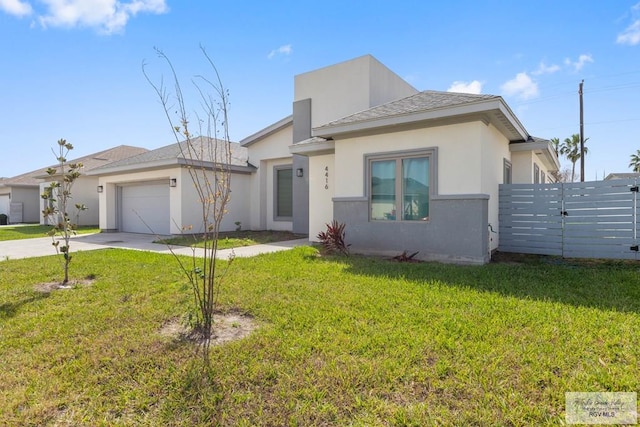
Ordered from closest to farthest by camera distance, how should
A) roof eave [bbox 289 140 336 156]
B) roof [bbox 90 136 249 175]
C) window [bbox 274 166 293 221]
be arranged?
1. roof eave [bbox 289 140 336 156]
2. roof [bbox 90 136 249 175]
3. window [bbox 274 166 293 221]

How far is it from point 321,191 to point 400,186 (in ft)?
10.8

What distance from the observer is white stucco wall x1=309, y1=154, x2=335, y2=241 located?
35.0 feet

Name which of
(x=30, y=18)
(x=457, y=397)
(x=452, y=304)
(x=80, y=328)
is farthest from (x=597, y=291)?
(x=30, y=18)

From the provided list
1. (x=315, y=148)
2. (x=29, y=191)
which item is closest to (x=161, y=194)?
(x=315, y=148)

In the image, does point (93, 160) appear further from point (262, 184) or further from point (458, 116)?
point (458, 116)

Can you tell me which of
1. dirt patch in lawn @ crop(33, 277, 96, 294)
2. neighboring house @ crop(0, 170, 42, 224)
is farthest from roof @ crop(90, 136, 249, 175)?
neighboring house @ crop(0, 170, 42, 224)

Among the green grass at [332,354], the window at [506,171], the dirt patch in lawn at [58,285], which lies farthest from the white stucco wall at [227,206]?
the window at [506,171]

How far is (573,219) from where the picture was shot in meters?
8.01

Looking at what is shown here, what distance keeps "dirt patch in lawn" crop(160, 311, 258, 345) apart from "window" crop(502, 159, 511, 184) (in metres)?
8.22

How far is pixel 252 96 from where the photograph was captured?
6289 mm

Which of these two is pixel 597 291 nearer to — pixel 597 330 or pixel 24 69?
pixel 597 330

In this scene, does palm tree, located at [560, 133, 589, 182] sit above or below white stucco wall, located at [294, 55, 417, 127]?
above

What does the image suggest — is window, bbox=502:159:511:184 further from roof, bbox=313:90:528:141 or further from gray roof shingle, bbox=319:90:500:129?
gray roof shingle, bbox=319:90:500:129

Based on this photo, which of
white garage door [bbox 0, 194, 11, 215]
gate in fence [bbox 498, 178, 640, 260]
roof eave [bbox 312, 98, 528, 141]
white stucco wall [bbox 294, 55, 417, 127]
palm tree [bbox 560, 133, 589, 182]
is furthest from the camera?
palm tree [bbox 560, 133, 589, 182]
